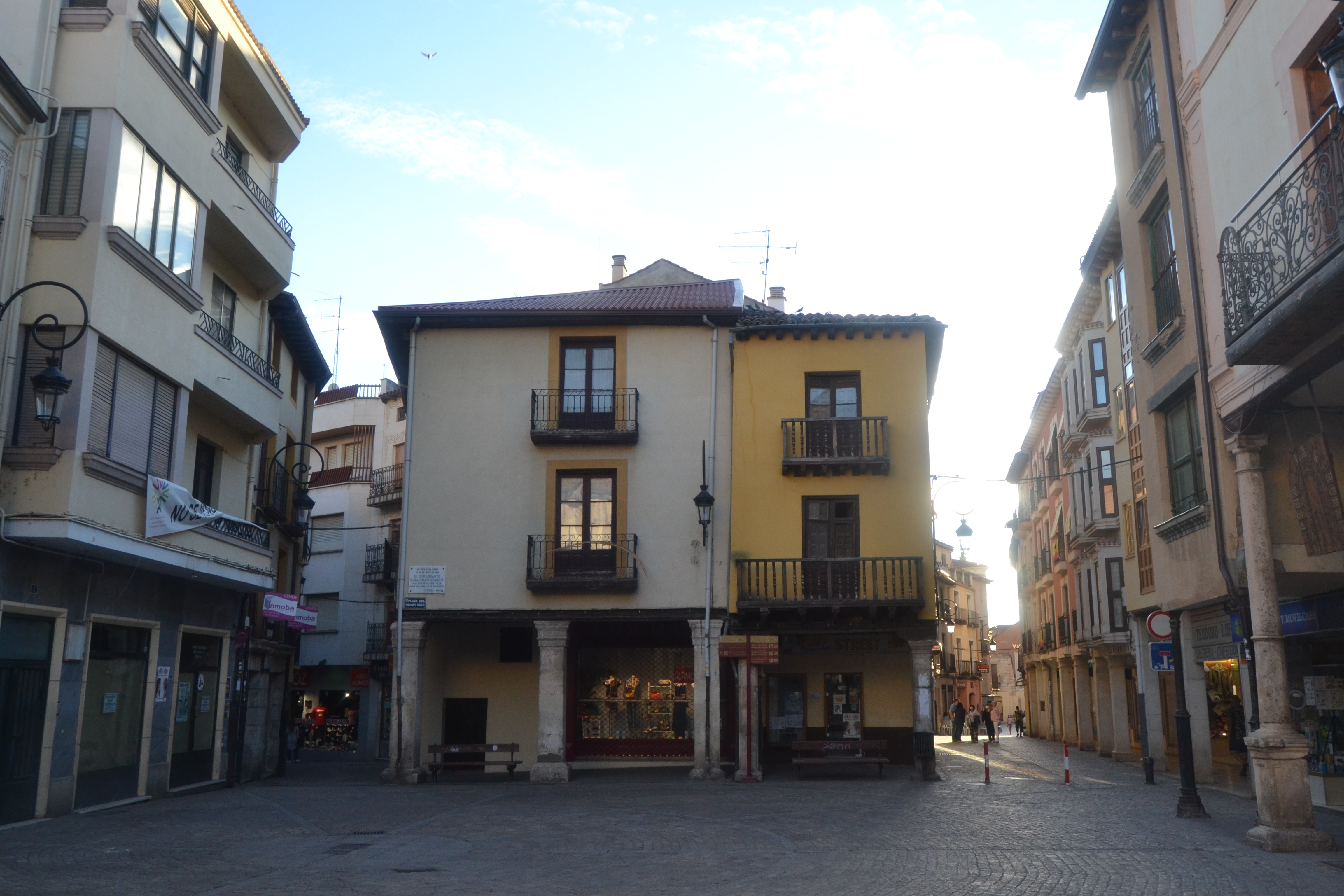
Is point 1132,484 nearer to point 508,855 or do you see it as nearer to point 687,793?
point 687,793

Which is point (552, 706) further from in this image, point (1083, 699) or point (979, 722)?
point (979, 722)

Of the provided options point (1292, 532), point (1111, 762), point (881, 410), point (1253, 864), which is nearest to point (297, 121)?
point (881, 410)

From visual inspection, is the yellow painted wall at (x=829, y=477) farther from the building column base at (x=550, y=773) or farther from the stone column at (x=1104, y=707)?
the stone column at (x=1104, y=707)

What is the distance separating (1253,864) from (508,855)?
7.69m

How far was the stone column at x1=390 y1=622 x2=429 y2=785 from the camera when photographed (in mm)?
22766

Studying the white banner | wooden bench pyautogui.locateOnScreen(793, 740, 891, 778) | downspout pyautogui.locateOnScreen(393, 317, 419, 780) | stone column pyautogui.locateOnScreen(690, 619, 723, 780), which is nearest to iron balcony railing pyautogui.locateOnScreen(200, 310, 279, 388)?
downspout pyautogui.locateOnScreen(393, 317, 419, 780)

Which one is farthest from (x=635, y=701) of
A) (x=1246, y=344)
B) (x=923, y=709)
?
(x=1246, y=344)

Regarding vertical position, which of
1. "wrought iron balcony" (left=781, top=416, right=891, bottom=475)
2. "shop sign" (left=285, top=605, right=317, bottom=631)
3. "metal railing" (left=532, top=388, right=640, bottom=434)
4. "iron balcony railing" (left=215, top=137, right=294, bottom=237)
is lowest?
"shop sign" (left=285, top=605, right=317, bottom=631)

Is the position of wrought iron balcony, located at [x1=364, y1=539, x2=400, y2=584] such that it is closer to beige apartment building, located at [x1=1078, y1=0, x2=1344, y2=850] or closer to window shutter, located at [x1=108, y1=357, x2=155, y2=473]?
window shutter, located at [x1=108, y1=357, x2=155, y2=473]

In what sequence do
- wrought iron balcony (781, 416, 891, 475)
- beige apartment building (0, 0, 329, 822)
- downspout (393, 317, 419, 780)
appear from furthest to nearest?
wrought iron balcony (781, 416, 891, 475) < downspout (393, 317, 419, 780) < beige apartment building (0, 0, 329, 822)

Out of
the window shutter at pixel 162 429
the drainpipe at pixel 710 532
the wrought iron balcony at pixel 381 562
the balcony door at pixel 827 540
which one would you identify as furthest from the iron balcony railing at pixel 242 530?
the wrought iron balcony at pixel 381 562

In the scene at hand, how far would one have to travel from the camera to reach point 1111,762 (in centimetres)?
3009

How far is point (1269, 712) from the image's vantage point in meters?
11.7

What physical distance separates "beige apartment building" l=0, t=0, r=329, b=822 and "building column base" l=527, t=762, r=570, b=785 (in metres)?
5.91
